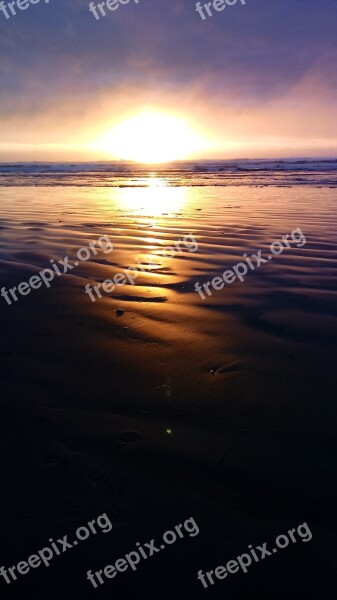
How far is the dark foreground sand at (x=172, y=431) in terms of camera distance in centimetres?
225

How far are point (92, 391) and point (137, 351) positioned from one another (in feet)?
2.72

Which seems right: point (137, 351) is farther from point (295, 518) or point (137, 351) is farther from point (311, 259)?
point (311, 259)

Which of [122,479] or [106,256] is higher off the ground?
[106,256]

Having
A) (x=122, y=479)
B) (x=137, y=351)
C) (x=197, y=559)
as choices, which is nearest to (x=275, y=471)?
(x=197, y=559)

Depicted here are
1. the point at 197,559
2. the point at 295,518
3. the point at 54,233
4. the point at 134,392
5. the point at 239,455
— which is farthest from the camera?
the point at 54,233

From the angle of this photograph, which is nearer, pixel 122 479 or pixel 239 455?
pixel 122 479

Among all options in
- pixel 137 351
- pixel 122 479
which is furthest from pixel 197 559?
pixel 137 351

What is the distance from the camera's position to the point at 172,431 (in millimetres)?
3145

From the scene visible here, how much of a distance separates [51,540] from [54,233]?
29.7 feet

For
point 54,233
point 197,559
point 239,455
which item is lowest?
point 197,559

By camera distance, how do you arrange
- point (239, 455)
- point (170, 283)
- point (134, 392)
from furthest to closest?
point (170, 283) < point (134, 392) < point (239, 455)

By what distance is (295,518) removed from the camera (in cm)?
247

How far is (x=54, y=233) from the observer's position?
1061 cm

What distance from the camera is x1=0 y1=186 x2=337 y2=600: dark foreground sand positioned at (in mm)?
2248
